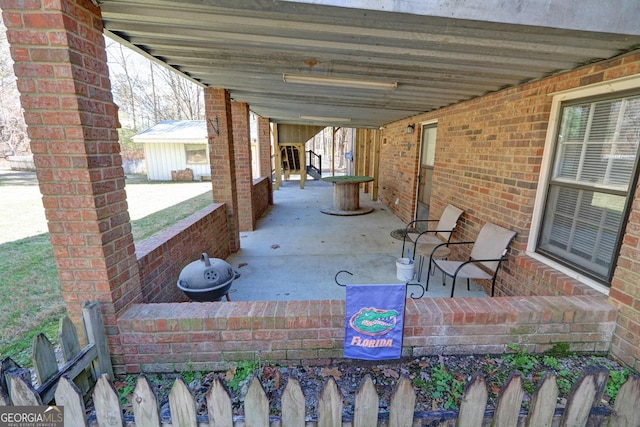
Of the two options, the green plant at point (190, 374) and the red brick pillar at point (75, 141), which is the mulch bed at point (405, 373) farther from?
the red brick pillar at point (75, 141)

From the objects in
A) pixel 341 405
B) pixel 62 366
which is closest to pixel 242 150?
pixel 62 366

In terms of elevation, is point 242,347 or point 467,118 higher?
point 467,118

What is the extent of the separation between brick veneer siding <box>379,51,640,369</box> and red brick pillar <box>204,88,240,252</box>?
3.47 m

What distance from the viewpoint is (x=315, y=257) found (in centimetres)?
445

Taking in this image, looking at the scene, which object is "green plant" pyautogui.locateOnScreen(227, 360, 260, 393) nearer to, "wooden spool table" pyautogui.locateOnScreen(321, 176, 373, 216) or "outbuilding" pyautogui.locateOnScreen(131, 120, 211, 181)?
"wooden spool table" pyautogui.locateOnScreen(321, 176, 373, 216)

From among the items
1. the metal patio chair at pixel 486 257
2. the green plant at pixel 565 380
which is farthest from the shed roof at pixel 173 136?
the green plant at pixel 565 380

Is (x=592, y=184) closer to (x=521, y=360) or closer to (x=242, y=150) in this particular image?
(x=521, y=360)

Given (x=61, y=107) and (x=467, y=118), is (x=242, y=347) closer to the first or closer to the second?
(x=61, y=107)

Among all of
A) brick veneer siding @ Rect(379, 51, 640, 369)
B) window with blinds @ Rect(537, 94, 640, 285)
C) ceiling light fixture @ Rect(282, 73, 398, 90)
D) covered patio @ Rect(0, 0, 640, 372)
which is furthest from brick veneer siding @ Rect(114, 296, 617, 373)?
ceiling light fixture @ Rect(282, 73, 398, 90)

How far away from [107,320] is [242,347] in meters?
0.88

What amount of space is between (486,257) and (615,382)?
1.51m

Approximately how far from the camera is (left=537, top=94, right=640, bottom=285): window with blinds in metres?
2.18

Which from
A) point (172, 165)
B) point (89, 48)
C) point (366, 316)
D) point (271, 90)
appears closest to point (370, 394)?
point (366, 316)

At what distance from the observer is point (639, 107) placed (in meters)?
2.07
